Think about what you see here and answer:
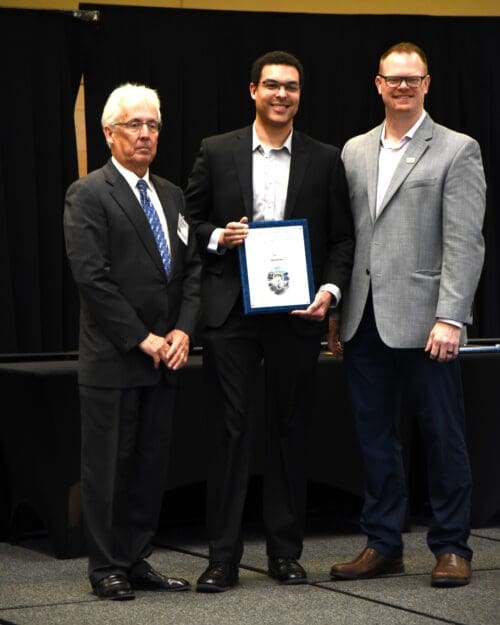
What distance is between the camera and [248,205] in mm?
3879

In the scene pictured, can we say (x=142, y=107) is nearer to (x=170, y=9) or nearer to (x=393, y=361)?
(x=393, y=361)

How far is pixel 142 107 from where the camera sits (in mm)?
3756

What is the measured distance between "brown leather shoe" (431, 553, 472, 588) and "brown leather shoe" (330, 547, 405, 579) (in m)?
0.18

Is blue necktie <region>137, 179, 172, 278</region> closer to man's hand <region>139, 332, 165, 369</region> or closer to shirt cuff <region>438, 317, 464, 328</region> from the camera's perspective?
man's hand <region>139, 332, 165, 369</region>

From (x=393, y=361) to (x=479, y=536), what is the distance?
1181 millimetres

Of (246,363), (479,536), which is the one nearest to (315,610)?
(246,363)

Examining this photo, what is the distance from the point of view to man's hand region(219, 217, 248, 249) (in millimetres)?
3764

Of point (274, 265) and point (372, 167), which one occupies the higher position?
point (372, 167)

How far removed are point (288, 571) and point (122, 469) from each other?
61 centimetres

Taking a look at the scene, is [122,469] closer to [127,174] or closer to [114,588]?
[114,588]

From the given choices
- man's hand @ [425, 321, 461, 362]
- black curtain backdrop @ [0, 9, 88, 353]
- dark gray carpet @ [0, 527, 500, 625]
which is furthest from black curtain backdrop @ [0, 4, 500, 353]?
man's hand @ [425, 321, 461, 362]

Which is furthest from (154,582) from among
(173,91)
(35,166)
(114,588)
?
(173,91)

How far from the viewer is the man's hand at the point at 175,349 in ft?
12.3

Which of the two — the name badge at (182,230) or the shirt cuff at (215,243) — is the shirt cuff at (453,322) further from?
the name badge at (182,230)
